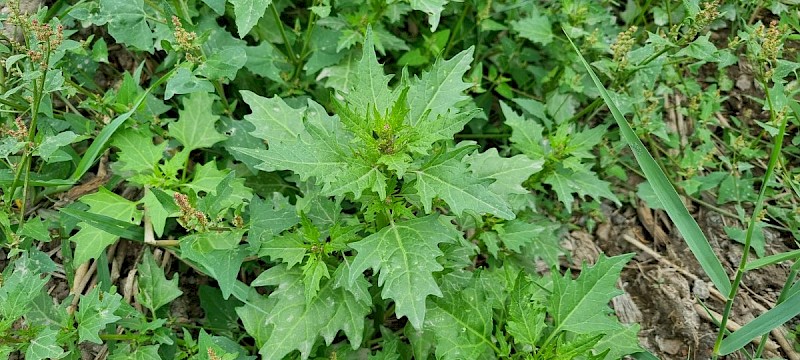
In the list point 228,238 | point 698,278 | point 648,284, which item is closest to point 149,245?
point 228,238

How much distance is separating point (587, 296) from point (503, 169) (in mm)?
672

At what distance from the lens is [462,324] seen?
8.81 ft

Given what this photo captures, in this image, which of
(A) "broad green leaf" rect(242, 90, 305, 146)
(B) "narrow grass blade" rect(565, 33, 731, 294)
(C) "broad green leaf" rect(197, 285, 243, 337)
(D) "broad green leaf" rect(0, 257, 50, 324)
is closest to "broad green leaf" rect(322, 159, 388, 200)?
(A) "broad green leaf" rect(242, 90, 305, 146)

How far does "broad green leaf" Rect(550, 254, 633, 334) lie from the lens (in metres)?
2.67

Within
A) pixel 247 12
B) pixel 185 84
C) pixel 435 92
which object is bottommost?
pixel 185 84

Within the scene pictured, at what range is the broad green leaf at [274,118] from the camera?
2738mm

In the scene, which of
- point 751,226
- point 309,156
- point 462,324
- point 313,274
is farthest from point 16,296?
point 751,226

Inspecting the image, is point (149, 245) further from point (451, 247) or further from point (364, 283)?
point (451, 247)

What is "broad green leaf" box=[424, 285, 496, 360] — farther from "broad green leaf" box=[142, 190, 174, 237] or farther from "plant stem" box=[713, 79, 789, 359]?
"broad green leaf" box=[142, 190, 174, 237]

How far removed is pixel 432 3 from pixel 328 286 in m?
1.33

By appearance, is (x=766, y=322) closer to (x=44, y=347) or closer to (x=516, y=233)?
(x=516, y=233)

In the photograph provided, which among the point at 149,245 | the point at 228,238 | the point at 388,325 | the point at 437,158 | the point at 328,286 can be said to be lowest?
the point at 388,325

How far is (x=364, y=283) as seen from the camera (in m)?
2.52

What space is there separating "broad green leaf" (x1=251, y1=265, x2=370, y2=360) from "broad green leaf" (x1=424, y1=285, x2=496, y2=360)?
331 millimetres
